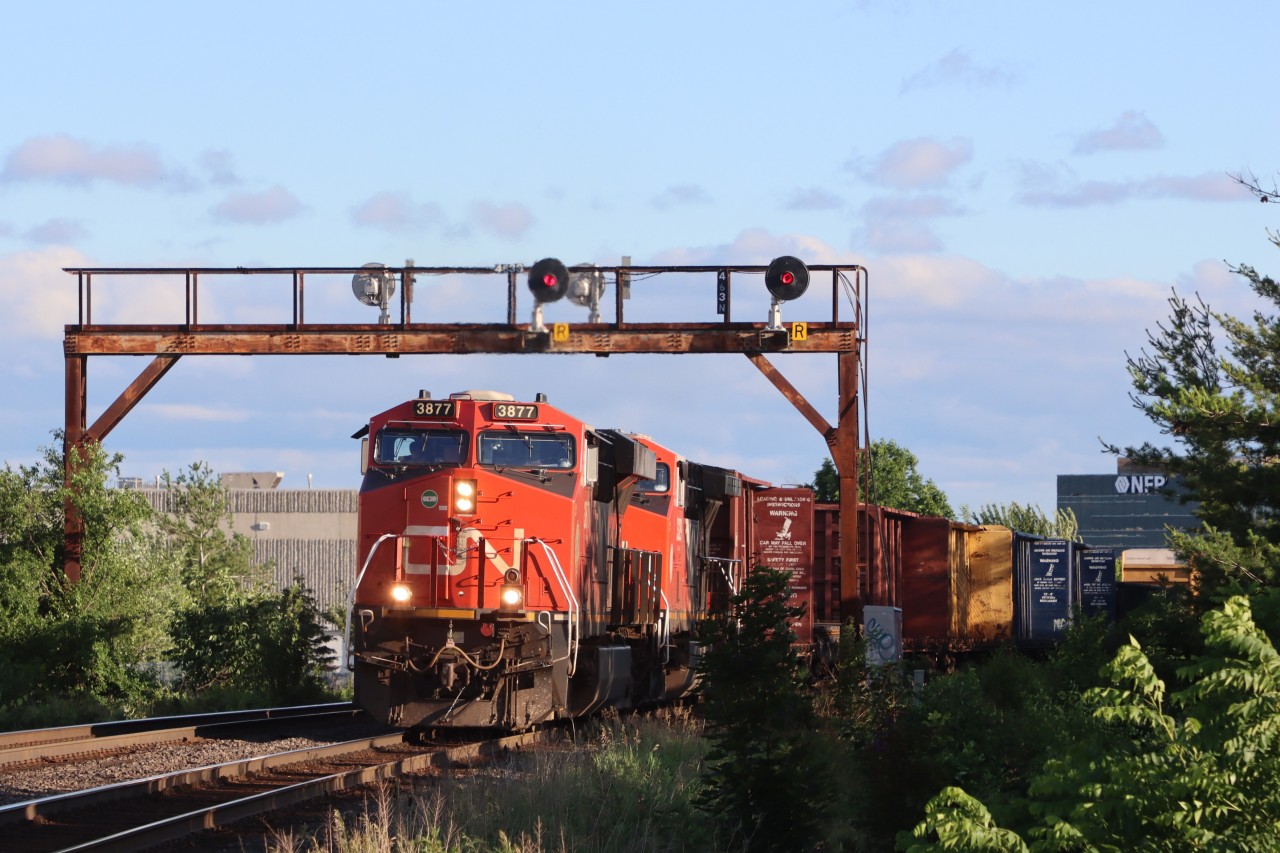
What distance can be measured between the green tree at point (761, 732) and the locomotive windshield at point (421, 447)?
645 cm

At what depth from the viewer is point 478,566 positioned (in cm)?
1794

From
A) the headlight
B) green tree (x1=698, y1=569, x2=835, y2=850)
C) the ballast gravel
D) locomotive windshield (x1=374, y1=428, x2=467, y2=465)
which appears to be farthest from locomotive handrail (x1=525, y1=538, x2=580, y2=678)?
green tree (x1=698, y1=569, x2=835, y2=850)

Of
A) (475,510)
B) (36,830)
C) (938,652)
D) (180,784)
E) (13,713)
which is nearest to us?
(36,830)

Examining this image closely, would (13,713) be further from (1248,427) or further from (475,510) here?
(1248,427)

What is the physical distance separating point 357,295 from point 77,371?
488cm

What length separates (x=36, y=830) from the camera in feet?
38.1

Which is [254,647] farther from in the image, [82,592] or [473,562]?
[473,562]

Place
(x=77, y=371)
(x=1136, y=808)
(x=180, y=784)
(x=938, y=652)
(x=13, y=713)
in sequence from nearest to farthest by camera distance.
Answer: (x=1136, y=808) < (x=180, y=784) < (x=13, y=713) < (x=77, y=371) < (x=938, y=652)

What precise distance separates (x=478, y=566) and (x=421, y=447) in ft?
5.27

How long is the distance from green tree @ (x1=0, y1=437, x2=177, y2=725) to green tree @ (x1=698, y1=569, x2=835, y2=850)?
13.9 metres

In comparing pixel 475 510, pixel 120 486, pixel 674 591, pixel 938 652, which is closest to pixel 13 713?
pixel 120 486

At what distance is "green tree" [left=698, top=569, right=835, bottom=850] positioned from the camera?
36.3ft

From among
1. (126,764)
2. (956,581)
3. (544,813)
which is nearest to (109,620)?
(126,764)

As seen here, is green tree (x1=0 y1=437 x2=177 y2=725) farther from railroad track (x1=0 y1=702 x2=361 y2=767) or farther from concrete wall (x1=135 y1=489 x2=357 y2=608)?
concrete wall (x1=135 y1=489 x2=357 y2=608)
